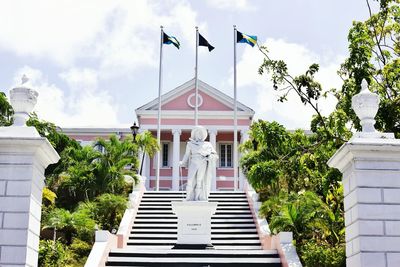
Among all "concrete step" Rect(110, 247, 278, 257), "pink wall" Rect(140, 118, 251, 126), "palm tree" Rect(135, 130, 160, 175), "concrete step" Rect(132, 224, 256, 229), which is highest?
"pink wall" Rect(140, 118, 251, 126)

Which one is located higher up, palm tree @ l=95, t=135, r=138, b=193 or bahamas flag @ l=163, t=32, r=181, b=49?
bahamas flag @ l=163, t=32, r=181, b=49

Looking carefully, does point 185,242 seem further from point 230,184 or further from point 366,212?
point 230,184

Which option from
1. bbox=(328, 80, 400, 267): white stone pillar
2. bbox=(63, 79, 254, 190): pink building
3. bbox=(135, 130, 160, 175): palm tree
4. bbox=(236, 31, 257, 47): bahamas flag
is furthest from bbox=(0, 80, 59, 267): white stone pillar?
bbox=(63, 79, 254, 190): pink building

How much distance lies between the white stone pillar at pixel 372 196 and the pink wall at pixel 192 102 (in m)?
23.6

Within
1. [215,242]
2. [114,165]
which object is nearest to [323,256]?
[215,242]

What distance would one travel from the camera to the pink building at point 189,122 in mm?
31812

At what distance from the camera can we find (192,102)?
106 ft

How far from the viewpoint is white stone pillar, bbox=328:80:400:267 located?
27.1 feet

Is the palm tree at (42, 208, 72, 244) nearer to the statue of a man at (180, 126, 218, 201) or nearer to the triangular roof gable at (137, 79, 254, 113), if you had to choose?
the statue of a man at (180, 126, 218, 201)

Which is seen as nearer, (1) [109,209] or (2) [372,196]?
(2) [372,196]

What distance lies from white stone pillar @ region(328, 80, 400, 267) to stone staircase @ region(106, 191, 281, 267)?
5573 mm

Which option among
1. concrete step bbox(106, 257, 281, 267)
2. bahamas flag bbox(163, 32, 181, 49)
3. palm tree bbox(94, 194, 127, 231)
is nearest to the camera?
concrete step bbox(106, 257, 281, 267)

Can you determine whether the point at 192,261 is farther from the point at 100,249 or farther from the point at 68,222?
the point at 68,222

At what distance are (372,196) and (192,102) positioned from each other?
24.3 metres
